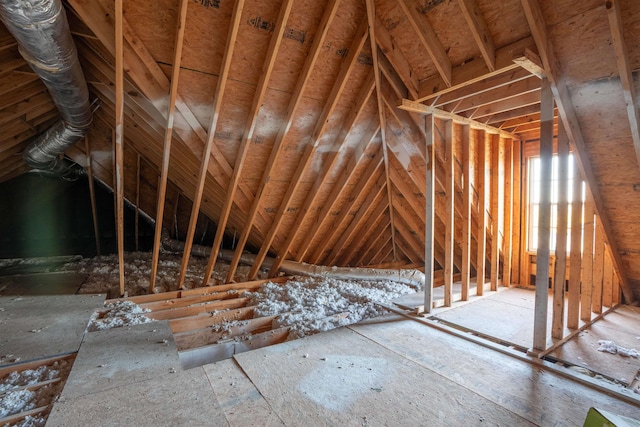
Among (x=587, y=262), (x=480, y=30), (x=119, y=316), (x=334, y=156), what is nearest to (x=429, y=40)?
(x=480, y=30)

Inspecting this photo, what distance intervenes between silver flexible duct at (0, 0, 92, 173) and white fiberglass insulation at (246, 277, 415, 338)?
8.97 ft

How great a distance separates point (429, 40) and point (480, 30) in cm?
44

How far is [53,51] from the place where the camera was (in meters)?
2.03

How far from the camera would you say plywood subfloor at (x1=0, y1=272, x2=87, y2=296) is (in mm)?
4099

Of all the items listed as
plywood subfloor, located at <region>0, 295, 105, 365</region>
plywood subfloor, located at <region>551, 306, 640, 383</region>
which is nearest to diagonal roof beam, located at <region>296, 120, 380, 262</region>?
plywood subfloor, located at <region>551, 306, 640, 383</region>

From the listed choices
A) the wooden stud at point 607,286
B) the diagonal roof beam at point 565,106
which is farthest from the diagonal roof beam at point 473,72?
the wooden stud at point 607,286

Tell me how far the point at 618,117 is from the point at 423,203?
7.09 ft

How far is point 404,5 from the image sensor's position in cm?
251

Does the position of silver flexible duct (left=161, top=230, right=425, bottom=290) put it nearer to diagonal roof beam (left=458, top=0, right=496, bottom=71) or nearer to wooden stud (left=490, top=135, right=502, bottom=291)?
wooden stud (left=490, top=135, right=502, bottom=291)

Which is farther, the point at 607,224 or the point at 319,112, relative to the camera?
the point at 319,112

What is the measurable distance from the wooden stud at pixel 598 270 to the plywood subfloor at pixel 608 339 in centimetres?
16

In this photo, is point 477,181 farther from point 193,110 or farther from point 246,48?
point 193,110

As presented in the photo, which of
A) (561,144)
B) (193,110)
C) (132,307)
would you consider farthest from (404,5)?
(132,307)

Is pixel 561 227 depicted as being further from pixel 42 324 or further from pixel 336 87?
pixel 42 324
